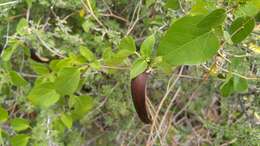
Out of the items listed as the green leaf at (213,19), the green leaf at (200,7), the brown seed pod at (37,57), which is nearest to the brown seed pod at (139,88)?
the green leaf at (200,7)

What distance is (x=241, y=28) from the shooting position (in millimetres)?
668

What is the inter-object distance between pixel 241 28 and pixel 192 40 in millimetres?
86

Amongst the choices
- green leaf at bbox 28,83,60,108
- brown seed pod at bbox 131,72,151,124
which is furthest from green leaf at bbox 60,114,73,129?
brown seed pod at bbox 131,72,151,124

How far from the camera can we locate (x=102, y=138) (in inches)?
56.9

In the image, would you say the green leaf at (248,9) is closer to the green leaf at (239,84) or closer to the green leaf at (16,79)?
the green leaf at (239,84)

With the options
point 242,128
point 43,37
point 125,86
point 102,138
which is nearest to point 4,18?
point 43,37

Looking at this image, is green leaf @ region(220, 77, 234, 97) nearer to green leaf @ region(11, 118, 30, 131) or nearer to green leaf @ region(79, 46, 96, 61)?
green leaf @ region(79, 46, 96, 61)

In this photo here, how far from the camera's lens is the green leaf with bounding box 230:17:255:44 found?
0.66m

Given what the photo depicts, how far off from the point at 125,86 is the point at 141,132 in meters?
0.19

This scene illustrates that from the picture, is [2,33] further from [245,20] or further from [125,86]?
[245,20]

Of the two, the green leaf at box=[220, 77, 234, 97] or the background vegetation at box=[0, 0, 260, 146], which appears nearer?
the background vegetation at box=[0, 0, 260, 146]

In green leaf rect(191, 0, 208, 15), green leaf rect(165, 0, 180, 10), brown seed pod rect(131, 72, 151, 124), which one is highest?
green leaf rect(165, 0, 180, 10)

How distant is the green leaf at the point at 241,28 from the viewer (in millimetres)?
655

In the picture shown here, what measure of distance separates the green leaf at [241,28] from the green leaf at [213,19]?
2.1 inches
